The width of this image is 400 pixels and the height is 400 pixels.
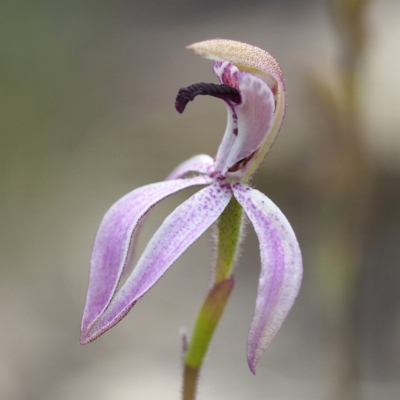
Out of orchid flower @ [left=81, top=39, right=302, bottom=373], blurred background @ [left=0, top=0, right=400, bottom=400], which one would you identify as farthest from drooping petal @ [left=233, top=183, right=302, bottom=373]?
blurred background @ [left=0, top=0, right=400, bottom=400]

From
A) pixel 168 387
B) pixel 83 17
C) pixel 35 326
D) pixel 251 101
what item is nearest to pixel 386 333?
pixel 168 387

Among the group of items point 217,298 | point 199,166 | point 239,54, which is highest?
point 239,54

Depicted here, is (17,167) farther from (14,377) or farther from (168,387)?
(168,387)

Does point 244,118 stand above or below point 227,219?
above

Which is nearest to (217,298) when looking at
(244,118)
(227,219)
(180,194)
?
(227,219)

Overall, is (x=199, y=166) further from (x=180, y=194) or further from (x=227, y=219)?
(x=180, y=194)

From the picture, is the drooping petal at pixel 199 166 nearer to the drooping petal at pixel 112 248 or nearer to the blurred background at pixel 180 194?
the drooping petal at pixel 112 248

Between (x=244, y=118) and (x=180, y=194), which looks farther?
(x=180, y=194)

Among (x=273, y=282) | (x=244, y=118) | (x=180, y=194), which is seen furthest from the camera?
(x=180, y=194)
